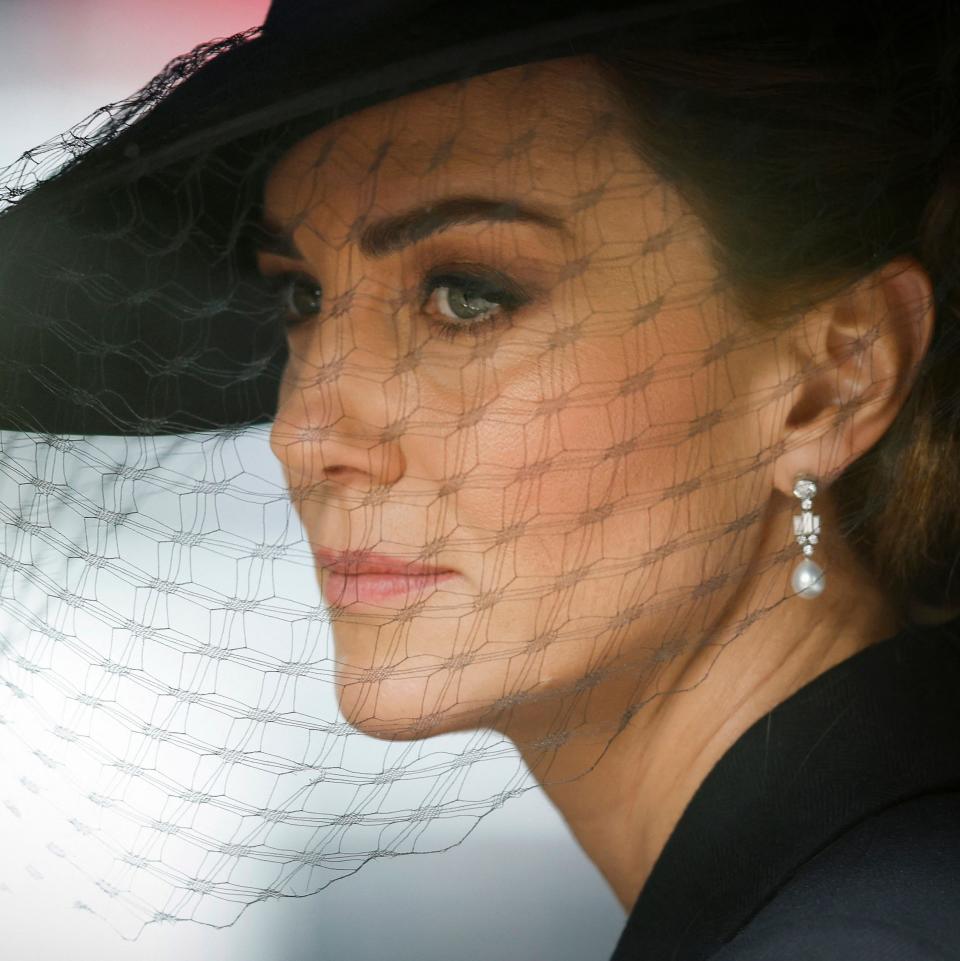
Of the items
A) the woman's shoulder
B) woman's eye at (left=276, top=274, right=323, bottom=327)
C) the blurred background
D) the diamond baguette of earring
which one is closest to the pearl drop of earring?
the diamond baguette of earring

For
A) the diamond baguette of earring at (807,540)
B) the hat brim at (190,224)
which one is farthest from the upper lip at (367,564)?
the diamond baguette of earring at (807,540)

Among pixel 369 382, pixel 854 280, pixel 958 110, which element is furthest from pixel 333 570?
pixel 958 110

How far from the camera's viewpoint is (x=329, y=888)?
0.86 m

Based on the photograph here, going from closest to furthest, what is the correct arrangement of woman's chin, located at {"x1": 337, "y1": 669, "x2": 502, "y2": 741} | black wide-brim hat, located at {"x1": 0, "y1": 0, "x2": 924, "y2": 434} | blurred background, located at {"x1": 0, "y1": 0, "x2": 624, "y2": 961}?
black wide-brim hat, located at {"x1": 0, "y1": 0, "x2": 924, "y2": 434}
woman's chin, located at {"x1": 337, "y1": 669, "x2": 502, "y2": 741}
blurred background, located at {"x1": 0, "y1": 0, "x2": 624, "y2": 961}

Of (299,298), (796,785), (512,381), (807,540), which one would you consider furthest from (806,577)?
(299,298)

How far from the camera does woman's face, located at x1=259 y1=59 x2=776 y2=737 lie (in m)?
0.68

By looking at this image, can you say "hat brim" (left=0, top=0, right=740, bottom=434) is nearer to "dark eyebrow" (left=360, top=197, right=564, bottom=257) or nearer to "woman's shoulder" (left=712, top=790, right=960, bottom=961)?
"dark eyebrow" (left=360, top=197, right=564, bottom=257)

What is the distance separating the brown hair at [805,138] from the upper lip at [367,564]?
10.2 inches

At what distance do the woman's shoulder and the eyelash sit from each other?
0.39 metres

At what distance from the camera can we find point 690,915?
76 cm

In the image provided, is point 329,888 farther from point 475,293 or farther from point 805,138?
point 805,138

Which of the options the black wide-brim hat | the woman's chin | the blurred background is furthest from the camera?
the blurred background

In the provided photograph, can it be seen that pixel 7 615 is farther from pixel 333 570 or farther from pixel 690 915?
pixel 690 915

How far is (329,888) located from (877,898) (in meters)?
0.40
